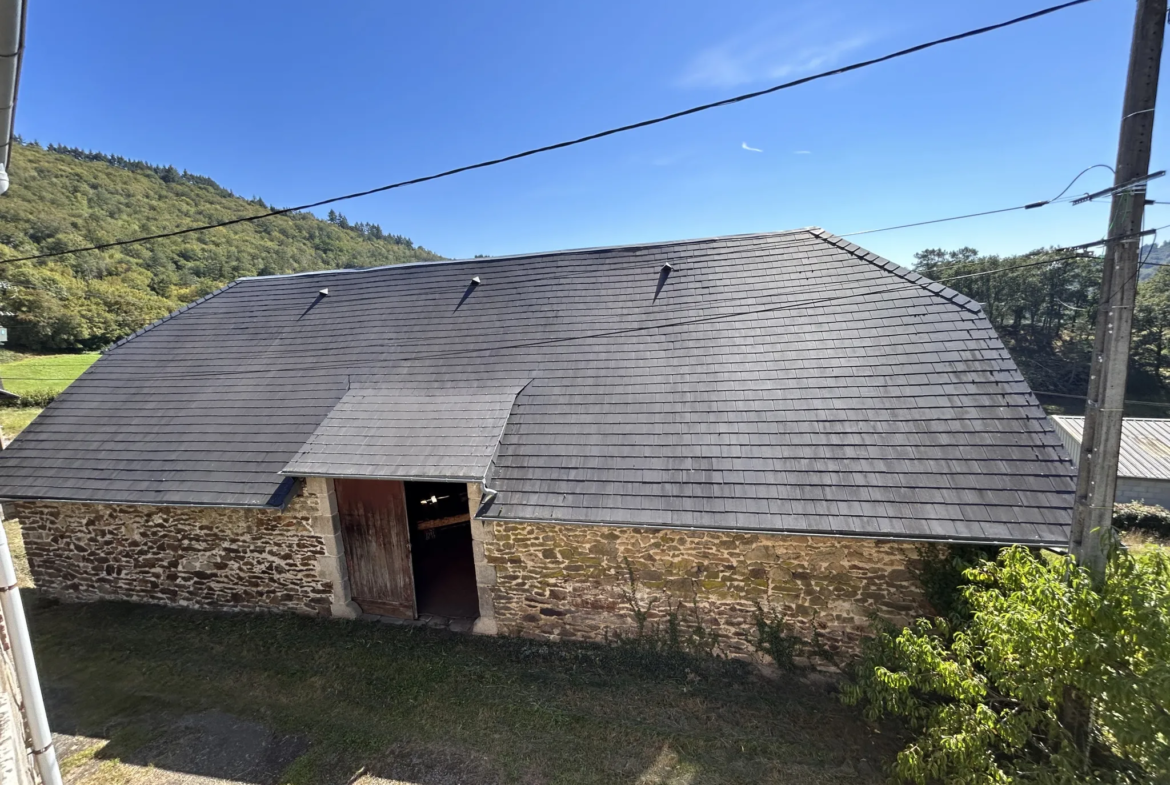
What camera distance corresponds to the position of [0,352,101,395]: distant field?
880 inches

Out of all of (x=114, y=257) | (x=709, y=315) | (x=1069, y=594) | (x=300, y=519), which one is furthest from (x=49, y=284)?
(x=1069, y=594)

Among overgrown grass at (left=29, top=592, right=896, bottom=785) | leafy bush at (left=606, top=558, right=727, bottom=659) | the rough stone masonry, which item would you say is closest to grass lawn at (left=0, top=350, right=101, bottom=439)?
the rough stone masonry

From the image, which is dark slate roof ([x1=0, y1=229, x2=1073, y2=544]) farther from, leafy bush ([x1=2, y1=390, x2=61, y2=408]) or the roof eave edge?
leafy bush ([x1=2, y1=390, x2=61, y2=408])

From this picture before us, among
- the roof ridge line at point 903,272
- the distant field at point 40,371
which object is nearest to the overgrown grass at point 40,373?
the distant field at point 40,371

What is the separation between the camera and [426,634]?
21.5 ft

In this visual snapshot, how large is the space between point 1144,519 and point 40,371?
145ft

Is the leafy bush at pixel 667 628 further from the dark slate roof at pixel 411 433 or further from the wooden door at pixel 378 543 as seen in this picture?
the wooden door at pixel 378 543

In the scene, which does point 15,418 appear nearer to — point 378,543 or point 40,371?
point 40,371

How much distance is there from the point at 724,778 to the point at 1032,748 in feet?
8.66

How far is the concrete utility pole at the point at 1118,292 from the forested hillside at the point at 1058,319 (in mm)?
39800

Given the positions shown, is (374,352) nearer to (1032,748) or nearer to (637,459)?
Answer: (637,459)

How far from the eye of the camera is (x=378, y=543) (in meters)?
6.94

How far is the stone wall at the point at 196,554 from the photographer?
6.85m

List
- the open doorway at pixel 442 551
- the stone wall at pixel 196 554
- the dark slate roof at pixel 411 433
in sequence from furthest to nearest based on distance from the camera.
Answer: the open doorway at pixel 442 551
the stone wall at pixel 196 554
the dark slate roof at pixel 411 433
